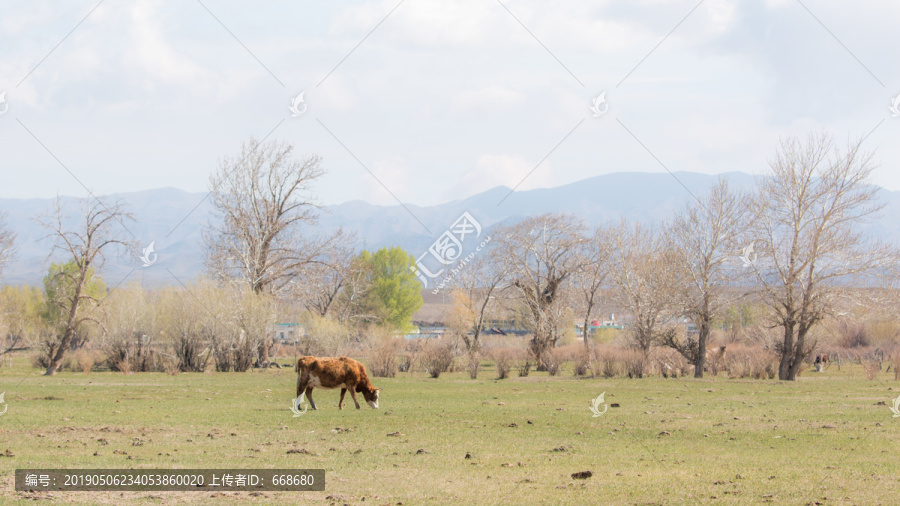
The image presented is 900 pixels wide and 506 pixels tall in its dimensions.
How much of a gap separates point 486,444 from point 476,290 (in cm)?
4725

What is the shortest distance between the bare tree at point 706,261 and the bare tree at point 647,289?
0.91m

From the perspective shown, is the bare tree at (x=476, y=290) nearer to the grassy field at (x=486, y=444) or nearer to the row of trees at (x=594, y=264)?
the row of trees at (x=594, y=264)

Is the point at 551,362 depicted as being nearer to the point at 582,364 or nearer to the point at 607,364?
the point at 582,364

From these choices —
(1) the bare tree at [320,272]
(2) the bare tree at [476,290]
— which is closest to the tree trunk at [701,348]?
(2) the bare tree at [476,290]

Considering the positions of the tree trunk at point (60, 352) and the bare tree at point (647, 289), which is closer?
the tree trunk at point (60, 352)

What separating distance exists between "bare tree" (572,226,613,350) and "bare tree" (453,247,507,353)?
599 cm

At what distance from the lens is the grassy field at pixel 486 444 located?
10188 millimetres

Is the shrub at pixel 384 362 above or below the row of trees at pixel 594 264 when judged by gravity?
below

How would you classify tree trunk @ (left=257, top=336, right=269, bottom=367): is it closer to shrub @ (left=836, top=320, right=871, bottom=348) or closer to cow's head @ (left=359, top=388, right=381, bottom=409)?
cow's head @ (left=359, top=388, right=381, bottom=409)

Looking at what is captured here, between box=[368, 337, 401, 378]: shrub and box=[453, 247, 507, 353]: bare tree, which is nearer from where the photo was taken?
box=[368, 337, 401, 378]: shrub

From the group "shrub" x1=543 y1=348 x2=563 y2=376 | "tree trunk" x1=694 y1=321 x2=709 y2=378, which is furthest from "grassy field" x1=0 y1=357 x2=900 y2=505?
"tree trunk" x1=694 y1=321 x2=709 y2=378

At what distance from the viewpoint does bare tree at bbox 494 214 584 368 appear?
5394cm

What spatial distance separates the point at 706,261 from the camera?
138 feet

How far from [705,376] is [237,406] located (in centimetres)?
2851
